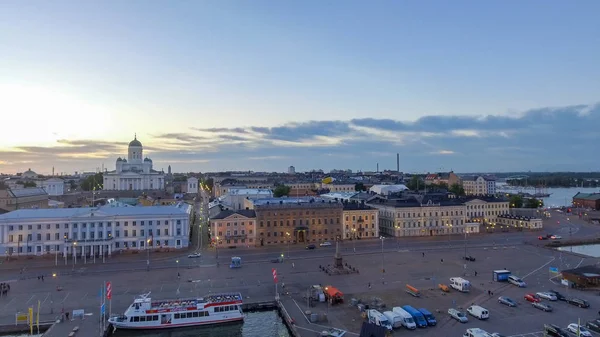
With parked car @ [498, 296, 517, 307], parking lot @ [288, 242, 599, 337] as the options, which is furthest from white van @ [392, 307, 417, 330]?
parked car @ [498, 296, 517, 307]

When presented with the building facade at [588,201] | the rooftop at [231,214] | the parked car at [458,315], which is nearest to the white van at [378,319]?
the parked car at [458,315]

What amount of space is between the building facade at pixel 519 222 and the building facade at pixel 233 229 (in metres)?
46.0

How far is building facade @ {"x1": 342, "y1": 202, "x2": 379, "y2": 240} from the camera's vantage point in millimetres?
63750

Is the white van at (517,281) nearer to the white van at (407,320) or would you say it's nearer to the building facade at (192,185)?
the white van at (407,320)

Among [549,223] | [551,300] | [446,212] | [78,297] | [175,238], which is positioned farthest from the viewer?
[549,223]

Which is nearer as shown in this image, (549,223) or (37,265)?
(37,265)

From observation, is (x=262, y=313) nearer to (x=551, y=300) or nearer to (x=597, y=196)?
(x=551, y=300)

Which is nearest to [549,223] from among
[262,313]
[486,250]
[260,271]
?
[486,250]

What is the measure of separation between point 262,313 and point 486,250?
33118 mm

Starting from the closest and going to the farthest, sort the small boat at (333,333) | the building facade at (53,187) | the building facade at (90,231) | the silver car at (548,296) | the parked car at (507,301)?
the small boat at (333,333), the parked car at (507,301), the silver car at (548,296), the building facade at (90,231), the building facade at (53,187)

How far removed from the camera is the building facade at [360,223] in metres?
63.8

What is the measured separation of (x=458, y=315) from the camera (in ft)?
A: 92.0

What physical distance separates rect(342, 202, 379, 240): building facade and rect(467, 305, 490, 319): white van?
34.7m

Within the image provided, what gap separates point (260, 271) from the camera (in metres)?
42.8
